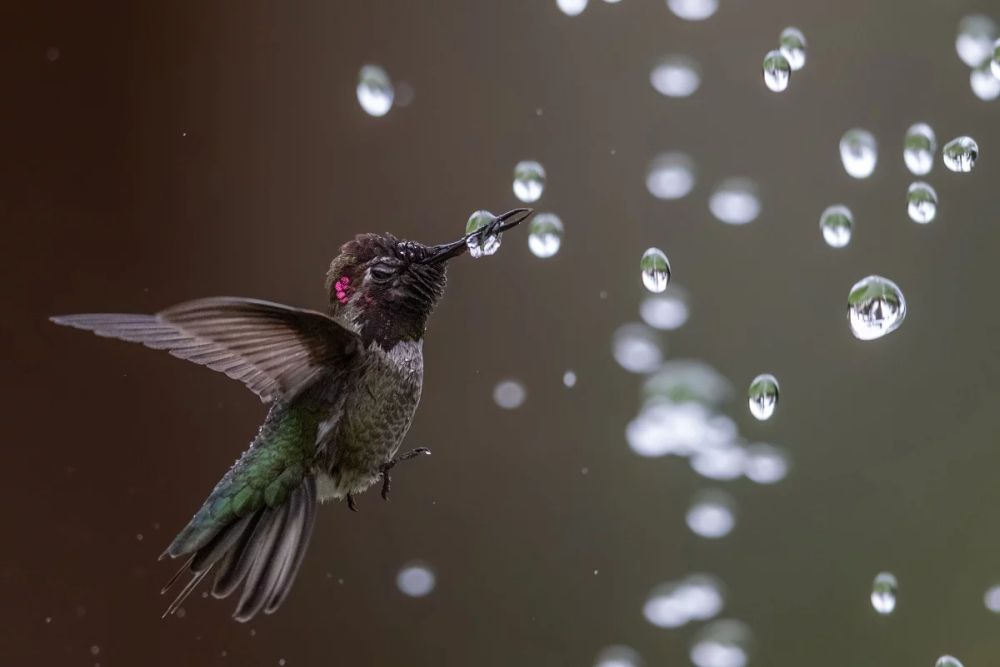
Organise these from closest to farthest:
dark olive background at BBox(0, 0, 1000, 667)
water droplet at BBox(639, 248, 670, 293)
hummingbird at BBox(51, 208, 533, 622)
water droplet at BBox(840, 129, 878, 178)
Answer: hummingbird at BBox(51, 208, 533, 622)
water droplet at BBox(639, 248, 670, 293)
dark olive background at BBox(0, 0, 1000, 667)
water droplet at BBox(840, 129, 878, 178)

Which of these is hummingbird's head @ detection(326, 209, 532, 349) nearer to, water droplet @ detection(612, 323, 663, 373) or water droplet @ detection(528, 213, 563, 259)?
water droplet @ detection(528, 213, 563, 259)

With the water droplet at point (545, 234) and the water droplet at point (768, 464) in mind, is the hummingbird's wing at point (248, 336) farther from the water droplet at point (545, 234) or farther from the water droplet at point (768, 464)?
the water droplet at point (768, 464)

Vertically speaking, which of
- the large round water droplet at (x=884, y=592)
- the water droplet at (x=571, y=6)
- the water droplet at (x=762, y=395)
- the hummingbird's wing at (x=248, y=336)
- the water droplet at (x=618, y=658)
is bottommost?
the hummingbird's wing at (x=248, y=336)

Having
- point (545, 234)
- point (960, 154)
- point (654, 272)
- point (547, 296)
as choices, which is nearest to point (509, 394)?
point (547, 296)

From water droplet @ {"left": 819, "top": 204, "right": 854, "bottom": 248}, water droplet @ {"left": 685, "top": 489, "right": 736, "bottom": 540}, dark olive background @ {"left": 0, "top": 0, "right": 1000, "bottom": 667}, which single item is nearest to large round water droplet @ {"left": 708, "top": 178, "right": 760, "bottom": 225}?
dark olive background @ {"left": 0, "top": 0, "right": 1000, "bottom": 667}

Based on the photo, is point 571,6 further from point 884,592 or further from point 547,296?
point 884,592

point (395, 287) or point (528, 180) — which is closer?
point (395, 287)

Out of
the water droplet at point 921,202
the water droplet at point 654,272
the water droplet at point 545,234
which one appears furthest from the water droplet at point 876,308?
the water droplet at point 545,234
